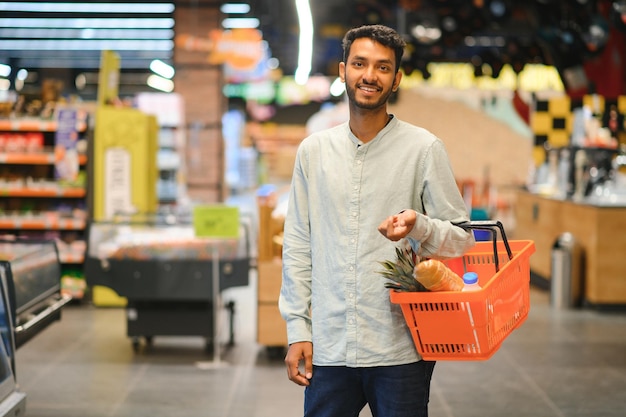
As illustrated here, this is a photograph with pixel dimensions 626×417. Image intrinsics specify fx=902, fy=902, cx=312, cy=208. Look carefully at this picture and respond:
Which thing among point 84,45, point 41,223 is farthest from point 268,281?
point 84,45

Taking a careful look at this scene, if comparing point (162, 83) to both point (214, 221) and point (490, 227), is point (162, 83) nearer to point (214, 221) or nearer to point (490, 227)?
point (214, 221)

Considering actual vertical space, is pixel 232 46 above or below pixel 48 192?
above

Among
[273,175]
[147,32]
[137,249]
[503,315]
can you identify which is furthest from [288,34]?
[503,315]

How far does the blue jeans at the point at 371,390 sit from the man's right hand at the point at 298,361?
0.08 feet

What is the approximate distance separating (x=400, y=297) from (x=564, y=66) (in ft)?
30.5

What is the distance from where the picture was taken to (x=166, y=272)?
247 inches

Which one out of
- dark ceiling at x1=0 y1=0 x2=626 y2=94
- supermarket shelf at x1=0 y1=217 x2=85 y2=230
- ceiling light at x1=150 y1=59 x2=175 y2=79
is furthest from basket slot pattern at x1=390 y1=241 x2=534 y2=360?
ceiling light at x1=150 y1=59 x2=175 y2=79

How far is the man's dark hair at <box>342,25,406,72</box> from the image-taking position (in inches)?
93.6

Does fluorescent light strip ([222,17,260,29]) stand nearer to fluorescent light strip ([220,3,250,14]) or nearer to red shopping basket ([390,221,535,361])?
fluorescent light strip ([220,3,250,14])

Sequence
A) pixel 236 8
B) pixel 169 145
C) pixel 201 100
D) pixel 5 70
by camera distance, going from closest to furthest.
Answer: pixel 169 145
pixel 201 100
pixel 236 8
pixel 5 70

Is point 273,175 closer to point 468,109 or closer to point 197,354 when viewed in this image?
point 468,109

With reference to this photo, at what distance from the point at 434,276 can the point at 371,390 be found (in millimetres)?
394

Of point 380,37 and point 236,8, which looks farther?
point 236,8

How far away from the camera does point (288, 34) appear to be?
69.3ft
